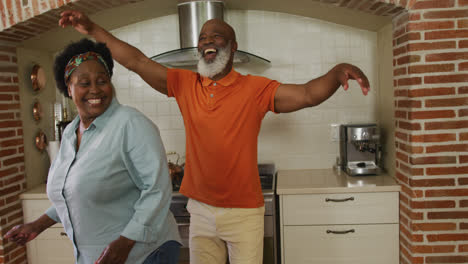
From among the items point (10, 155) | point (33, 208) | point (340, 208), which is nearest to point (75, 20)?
point (10, 155)

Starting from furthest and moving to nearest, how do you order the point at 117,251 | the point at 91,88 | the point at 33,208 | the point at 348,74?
the point at 33,208 < the point at 348,74 < the point at 91,88 < the point at 117,251

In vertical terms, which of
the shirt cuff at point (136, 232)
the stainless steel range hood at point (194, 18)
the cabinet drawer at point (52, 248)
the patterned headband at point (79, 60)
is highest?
the stainless steel range hood at point (194, 18)

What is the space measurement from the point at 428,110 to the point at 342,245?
1045mm

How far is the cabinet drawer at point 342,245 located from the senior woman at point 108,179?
1.50 metres

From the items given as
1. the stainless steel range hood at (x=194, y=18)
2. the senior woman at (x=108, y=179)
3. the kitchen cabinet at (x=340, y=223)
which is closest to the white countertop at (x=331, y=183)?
the kitchen cabinet at (x=340, y=223)

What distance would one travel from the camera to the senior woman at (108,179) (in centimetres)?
135

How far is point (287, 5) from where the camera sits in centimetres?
311

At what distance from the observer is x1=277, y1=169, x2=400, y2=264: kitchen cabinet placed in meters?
2.71

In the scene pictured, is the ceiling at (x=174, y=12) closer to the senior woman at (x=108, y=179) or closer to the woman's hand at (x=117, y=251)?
the senior woman at (x=108, y=179)

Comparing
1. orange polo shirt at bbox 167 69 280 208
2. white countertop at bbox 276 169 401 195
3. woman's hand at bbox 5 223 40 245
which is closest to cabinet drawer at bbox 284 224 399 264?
white countertop at bbox 276 169 401 195

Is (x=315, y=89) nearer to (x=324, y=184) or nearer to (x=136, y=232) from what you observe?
(x=136, y=232)

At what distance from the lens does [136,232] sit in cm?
131

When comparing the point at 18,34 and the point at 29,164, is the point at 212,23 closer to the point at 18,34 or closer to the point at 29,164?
the point at 18,34

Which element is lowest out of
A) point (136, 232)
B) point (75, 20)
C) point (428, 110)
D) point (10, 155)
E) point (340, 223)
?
point (340, 223)
